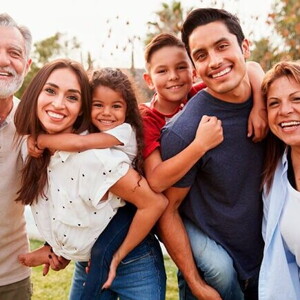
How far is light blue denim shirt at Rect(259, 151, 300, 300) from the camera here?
2750 mm

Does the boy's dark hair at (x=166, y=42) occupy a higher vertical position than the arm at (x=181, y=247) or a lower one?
higher

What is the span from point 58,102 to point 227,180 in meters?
1.03

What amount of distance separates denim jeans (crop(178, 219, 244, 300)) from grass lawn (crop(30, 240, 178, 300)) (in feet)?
7.12

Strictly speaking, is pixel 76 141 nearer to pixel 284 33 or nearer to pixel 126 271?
pixel 126 271

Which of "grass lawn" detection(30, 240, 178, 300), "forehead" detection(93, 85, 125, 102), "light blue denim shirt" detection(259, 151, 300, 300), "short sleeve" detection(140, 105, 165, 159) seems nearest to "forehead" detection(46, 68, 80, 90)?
"forehead" detection(93, 85, 125, 102)

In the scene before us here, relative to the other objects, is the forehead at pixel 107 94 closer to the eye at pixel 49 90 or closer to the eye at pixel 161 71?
the eye at pixel 49 90

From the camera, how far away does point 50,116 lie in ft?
8.79

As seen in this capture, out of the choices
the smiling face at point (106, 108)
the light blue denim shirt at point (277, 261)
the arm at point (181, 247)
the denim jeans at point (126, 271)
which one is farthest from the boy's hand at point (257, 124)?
the denim jeans at point (126, 271)

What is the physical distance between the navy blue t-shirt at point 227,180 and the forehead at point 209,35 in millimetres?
283

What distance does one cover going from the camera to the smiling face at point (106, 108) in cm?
279

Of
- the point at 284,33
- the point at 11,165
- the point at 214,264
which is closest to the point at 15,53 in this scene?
the point at 11,165

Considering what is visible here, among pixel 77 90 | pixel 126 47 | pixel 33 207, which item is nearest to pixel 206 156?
pixel 77 90

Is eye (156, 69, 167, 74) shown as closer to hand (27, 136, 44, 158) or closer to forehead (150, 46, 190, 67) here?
forehead (150, 46, 190, 67)

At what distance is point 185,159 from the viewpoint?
2.68 m
